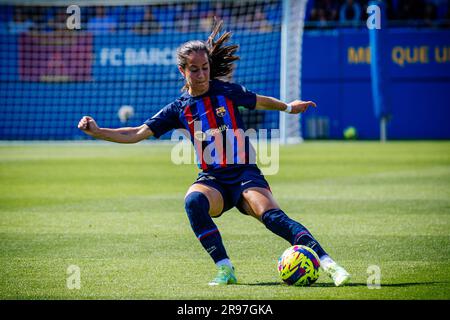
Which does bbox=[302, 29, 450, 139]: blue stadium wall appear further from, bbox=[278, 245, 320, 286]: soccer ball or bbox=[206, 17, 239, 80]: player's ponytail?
bbox=[278, 245, 320, 286]: soccer ball

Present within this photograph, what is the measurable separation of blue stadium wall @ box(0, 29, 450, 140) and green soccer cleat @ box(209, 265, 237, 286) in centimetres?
2191

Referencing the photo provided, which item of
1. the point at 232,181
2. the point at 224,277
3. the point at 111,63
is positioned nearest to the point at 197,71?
the point at 232,181

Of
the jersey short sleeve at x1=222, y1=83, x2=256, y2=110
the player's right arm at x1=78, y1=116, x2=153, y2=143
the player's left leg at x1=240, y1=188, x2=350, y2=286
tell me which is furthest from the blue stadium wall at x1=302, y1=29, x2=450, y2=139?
the player's left leg at x1=240, y1=188, x2=350, y2=286

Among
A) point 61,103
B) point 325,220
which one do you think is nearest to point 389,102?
point 61,103

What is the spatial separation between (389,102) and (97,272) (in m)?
21.7

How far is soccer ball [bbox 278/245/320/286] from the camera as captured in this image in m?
6.82

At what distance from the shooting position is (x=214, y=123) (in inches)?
299

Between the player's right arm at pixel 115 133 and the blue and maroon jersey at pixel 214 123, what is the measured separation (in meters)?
0.10

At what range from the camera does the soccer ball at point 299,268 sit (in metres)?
6.82

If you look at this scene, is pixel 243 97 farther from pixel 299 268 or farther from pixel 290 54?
pixel 290 54

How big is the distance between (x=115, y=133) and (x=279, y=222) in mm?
1544

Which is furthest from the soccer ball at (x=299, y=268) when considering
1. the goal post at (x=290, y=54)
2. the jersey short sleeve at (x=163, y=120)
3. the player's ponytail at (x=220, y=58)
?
the goal post at (x=290, y=54)
